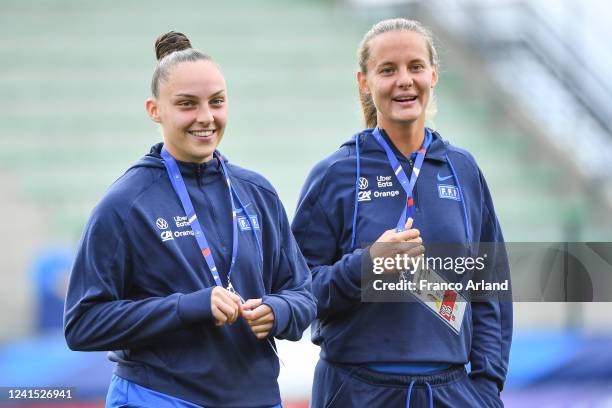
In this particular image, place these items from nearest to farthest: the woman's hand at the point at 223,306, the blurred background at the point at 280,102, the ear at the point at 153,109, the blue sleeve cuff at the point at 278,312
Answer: the woman's hand at the point at 223,306 < the blue sleeve cuff at the point at 278,312 < the ear at the point at 153,109 < the blurred background at the point at 280,102

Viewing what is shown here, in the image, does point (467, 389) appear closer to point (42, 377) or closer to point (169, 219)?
point (169, 219)

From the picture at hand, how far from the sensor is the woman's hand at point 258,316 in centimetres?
241

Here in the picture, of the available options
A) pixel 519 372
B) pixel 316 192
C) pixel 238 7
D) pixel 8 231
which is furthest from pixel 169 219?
pixel 238 7

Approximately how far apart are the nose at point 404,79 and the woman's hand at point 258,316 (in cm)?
76

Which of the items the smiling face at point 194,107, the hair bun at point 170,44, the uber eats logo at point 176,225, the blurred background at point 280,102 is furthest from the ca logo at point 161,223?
the blurred background at point 280,102

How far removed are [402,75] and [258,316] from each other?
823 mm

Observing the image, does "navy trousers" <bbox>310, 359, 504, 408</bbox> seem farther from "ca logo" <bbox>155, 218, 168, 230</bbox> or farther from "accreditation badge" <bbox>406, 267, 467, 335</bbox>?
"ca logo" <bbox>155, 218, 168, 230</bbox>

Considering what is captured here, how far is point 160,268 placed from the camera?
8.12ft

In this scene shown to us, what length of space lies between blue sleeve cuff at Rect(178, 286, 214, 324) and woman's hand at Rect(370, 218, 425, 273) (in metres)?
0.51

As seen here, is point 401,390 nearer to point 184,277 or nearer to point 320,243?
point 320,243

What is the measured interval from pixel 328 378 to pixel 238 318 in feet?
1.62

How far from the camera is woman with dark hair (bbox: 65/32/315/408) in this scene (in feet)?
7.93

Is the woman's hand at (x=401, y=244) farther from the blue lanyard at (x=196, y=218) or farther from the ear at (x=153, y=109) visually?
the ear at (x=153, y=109)

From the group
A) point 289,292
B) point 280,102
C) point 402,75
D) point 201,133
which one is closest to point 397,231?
point 289,292
